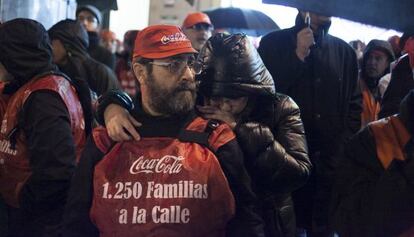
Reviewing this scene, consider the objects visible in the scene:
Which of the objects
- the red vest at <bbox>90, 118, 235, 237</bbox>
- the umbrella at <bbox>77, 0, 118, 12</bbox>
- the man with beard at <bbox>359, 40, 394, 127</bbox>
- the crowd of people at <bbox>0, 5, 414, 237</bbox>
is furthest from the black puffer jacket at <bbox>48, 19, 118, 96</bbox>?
the umbrella at <bbox>77, 0, 118, 12</bbox>

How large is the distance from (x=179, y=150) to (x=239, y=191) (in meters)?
0.30

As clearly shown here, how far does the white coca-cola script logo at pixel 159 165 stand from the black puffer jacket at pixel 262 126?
1.03ft

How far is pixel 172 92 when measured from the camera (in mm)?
2570

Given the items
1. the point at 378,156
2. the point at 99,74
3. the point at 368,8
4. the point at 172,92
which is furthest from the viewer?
the point at 99,74

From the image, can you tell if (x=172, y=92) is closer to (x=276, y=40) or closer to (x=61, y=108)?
(x=61, y=108)

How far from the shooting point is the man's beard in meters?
2.55

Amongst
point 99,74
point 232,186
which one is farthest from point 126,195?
point 99,74

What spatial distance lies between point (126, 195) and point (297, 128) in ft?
3.08

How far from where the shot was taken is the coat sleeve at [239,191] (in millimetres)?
2379

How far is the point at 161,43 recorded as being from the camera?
2580 mm

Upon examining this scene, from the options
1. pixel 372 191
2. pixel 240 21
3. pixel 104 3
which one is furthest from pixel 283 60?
pixel 104 3

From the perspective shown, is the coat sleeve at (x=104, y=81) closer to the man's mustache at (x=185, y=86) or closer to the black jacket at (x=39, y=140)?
the black jacket at (x=39, y=140)

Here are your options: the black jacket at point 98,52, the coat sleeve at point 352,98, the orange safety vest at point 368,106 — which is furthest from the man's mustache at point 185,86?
the black jacket at point 98,52

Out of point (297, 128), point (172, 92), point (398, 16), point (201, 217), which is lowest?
point (201, 217)
